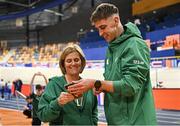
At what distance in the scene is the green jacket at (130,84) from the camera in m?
2.08

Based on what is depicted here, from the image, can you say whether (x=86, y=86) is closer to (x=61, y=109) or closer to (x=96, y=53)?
(x=61, y=109)

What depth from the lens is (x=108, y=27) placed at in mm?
2221

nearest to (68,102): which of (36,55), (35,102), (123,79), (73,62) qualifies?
(73,62)

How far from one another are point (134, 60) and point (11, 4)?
41.1m

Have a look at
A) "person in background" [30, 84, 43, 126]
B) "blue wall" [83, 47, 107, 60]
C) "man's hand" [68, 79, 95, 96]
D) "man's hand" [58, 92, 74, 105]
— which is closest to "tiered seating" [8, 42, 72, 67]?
"blue wall" [83, 47, 107, 60]

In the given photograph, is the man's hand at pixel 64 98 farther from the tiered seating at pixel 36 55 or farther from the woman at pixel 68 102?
the tiered seating at pixel 36 55

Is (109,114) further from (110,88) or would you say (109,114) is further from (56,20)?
(56,20)

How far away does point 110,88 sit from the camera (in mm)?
2084

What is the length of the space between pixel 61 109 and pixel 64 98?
151 millimetres

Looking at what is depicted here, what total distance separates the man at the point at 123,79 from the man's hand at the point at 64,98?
78mm

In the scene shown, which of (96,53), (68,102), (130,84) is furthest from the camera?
(96,53)

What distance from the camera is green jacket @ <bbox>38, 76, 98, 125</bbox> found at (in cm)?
234

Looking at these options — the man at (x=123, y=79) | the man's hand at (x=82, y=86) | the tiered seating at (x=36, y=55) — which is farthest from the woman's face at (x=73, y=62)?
the tiered seating at (x=36, y=55)

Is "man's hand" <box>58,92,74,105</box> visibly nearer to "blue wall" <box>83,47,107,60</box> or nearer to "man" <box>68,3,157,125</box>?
"man" <box>68,3,157,125</box>
